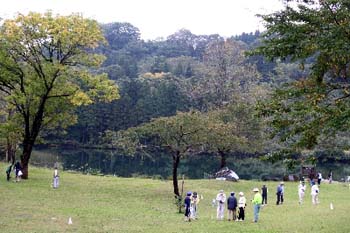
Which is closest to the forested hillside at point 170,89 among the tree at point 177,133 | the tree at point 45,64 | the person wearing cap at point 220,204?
the tree at point 45,64

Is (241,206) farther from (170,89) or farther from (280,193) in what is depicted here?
(170,89)

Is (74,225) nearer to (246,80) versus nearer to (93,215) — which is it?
(93,215)

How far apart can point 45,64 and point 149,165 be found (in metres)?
42.7

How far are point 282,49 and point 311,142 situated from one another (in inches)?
121

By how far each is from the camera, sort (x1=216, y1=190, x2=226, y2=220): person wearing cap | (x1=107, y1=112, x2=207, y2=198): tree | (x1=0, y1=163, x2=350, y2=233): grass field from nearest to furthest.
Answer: (x1=0, y1=163, x2=350, y2=233): grass field → (x1=216, y1=190, x2=226, y2=220): person wearing cap → (x1=107, y1=112, x2=207, y2=198): tree

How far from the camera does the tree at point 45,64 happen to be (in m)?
34.2

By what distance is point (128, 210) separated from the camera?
25688 millimetres

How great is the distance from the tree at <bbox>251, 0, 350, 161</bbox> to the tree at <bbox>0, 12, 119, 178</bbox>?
829 inches

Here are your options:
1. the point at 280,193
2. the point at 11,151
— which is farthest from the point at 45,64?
the point at 280,193

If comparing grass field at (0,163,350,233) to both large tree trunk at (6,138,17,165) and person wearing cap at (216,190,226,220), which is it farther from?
large tree trunk at (6,138,17,165)

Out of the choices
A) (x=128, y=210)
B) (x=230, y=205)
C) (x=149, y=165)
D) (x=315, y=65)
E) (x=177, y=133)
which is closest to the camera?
(x=315, y=65)

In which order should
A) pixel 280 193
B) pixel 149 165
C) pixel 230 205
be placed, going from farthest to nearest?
pixel 149 165 → pixel 280 193 → pixel 230 205

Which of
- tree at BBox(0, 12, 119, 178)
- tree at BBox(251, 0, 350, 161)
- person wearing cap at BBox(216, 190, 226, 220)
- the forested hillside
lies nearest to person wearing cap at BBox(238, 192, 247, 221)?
person wearing cap at BBox(216, 190, 226, 220)

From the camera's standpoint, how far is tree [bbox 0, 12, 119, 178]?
112 feet
